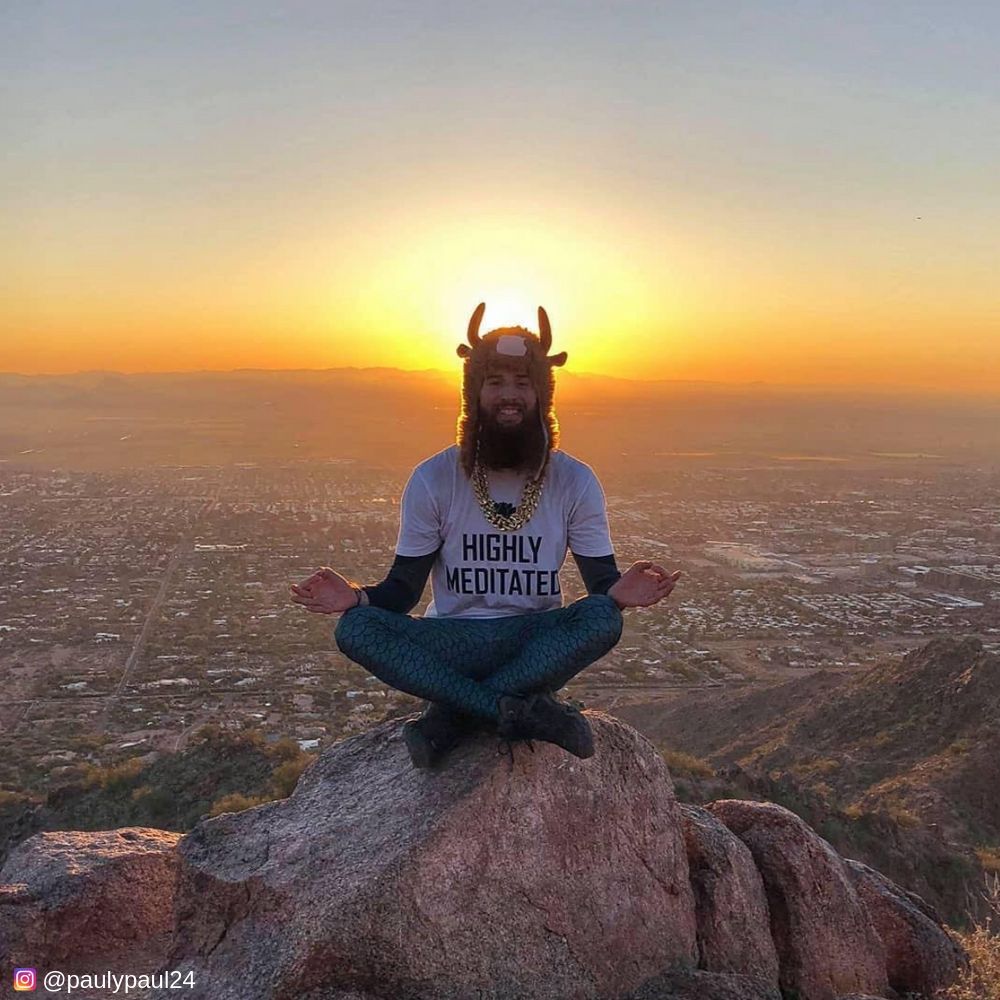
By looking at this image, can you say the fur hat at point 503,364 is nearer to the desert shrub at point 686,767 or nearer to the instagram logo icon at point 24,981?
the instagram logo icon at point 24,981

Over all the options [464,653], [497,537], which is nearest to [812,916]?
[464,653]

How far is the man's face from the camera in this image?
16.6 feet

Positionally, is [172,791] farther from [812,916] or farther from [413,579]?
[812,916]

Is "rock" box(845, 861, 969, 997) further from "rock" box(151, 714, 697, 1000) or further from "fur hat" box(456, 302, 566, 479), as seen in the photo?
"fur hat" box(456, 302, 566, 479)

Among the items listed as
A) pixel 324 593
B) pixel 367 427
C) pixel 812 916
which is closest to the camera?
pixel 324 593

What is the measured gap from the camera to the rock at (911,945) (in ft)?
19.7

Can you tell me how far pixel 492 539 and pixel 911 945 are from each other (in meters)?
4.20

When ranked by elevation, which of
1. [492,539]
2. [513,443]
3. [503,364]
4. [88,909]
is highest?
[503,364]

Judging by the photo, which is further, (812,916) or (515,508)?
(812,916)

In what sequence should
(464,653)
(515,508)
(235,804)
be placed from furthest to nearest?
(235,804) → (515,508) → (464,653)

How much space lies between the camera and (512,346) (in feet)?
16.5

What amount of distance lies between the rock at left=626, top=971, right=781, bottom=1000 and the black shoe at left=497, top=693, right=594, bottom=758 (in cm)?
133

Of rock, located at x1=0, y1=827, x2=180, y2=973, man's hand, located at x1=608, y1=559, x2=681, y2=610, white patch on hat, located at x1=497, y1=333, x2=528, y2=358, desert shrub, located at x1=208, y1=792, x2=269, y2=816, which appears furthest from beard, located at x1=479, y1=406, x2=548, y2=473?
desert shrub, located at x1=208, y1=792, x2=269, y2=816

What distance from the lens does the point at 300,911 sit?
4.52 metres
